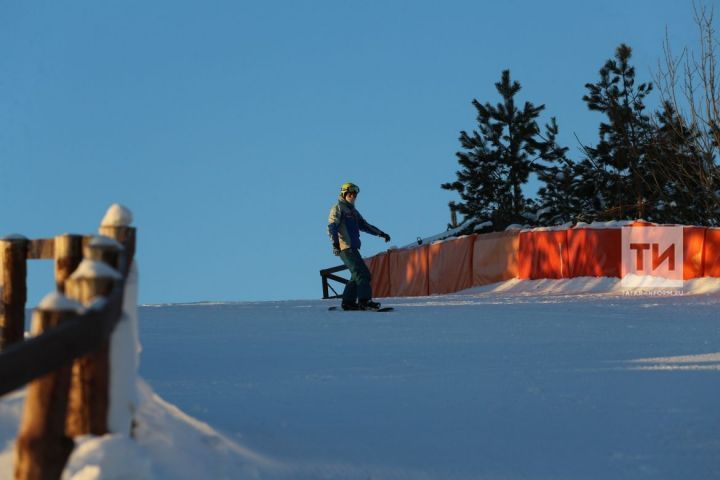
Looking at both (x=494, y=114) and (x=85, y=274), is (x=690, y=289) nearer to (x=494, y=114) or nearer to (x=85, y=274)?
(x=85, y=274)

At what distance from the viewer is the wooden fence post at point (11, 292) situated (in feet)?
20.2

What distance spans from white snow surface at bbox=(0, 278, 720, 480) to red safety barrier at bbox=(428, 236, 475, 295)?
15.2 m

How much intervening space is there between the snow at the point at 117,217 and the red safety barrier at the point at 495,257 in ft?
68.7

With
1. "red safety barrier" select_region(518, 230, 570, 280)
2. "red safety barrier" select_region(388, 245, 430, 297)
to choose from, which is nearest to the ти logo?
"red safety barrier" select_region(518, 230, 570, 280)

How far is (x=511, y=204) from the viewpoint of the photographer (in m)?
51.8

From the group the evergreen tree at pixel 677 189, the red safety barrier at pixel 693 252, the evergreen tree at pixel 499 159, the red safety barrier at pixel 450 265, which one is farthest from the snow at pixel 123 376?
the evergreen tree at pixel 499 159

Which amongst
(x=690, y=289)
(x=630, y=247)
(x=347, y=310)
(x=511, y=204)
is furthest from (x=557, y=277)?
(x=511, y=204)

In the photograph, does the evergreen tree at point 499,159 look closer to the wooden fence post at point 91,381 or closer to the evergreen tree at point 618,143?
the evergreen tree at point 618,143

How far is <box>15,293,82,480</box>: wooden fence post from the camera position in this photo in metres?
3.21

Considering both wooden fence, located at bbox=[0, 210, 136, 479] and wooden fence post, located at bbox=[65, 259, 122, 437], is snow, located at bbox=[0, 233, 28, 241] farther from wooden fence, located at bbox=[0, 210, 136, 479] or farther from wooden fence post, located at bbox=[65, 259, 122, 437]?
wooden fence post, located at bbox=[65, 259, 122, 437]

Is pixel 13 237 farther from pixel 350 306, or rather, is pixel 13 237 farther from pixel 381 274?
pixel 381 274

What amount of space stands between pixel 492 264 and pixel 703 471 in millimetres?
20511

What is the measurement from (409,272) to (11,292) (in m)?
24.4

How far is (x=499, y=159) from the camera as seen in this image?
52250mm
